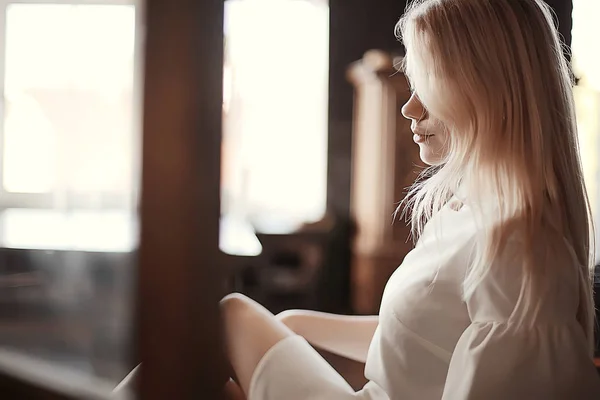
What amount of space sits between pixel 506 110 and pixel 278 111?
240 cm

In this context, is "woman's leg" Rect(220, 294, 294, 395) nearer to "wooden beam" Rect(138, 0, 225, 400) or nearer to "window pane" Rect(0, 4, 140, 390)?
"window pane" Rect(0, 4, 140, 390)

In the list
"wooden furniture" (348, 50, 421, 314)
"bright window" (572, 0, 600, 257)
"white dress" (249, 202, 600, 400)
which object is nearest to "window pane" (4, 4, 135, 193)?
"white dress" (249, 202, 600, 400)

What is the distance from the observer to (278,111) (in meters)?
3.10

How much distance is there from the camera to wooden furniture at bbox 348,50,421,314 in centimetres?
260

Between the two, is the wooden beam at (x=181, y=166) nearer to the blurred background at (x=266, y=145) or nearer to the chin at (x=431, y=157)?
the blurred background at (x=266, y=145)

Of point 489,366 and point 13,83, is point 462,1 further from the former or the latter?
point 13,83

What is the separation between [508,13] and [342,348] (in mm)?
527

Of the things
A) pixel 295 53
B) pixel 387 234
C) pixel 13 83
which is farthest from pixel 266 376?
pixel 295 53

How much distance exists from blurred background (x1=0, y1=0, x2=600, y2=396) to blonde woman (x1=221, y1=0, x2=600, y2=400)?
0.21m

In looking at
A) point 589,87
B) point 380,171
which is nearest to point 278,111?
point 380,171

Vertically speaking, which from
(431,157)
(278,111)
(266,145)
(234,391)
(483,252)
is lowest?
(234,391)

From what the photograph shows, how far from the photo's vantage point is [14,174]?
68 cm

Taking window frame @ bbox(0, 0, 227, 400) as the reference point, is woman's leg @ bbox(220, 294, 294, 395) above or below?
below

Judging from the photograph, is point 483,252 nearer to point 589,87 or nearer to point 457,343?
point 457,343
